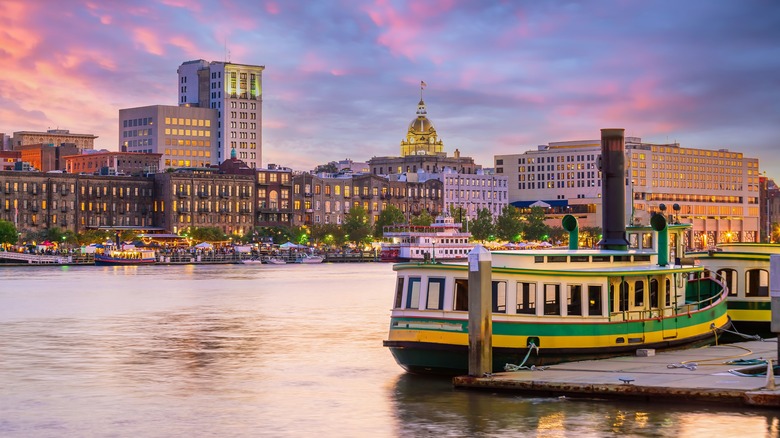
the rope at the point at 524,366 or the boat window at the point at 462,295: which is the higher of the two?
the boat window at the point at 462,295

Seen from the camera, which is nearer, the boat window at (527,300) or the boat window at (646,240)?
the boat window at (527,300)

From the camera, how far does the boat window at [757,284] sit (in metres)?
50.8

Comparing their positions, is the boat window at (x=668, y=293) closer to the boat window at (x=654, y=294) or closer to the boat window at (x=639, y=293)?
the boat window at (x=654, y=294)

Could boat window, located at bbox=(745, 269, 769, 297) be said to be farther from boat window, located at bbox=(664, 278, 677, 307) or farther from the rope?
the rope

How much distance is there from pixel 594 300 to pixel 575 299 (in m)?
0.78

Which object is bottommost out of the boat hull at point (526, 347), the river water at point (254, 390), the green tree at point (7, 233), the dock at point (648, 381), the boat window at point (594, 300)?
the river water at point (254, 390)

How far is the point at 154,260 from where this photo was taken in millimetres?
196625

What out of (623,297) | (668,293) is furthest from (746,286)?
(623,297)

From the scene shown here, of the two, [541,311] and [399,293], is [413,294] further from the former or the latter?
[541,311]

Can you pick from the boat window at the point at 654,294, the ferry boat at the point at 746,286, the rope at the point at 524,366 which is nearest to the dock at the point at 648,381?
the rope at the point at 524,366

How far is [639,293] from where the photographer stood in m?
42.9

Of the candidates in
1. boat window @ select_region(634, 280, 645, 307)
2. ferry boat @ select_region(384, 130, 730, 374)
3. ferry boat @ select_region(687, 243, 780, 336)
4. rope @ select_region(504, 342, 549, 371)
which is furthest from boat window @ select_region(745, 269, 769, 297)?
rope @ select_region(504, 342, 549, 371)

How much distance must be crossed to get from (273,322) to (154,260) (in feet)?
415

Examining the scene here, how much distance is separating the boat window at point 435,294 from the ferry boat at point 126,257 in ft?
506
